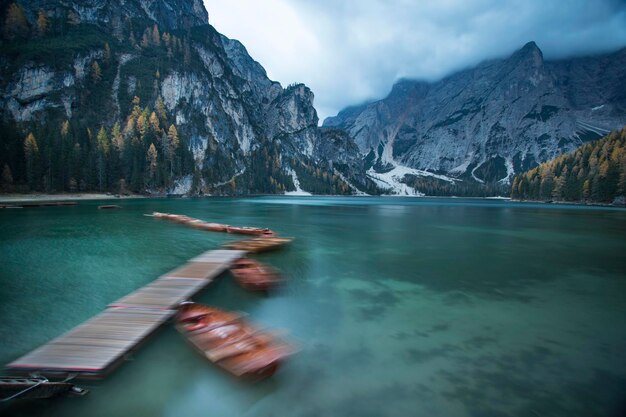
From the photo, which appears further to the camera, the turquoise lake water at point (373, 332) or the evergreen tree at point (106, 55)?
the evergreen tree at point (106, 55)

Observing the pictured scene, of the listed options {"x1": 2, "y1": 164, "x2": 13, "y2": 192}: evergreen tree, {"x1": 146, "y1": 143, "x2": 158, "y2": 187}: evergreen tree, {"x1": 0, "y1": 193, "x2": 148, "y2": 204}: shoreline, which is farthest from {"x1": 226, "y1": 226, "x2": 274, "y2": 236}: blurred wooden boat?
{"x1": 146, "y1": 143, "x2": 158, "y2": 187}: evergreen tree

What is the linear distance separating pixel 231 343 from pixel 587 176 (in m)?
165

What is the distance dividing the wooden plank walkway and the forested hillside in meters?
148

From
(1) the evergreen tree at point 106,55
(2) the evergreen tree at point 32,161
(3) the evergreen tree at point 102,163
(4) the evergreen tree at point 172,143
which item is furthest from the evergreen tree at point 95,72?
(2) the evergreen tree at point 32,161

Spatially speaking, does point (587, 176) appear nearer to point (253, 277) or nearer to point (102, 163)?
point (253, 277)

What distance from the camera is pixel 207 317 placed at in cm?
1186

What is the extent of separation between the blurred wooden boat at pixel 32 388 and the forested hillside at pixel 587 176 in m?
151

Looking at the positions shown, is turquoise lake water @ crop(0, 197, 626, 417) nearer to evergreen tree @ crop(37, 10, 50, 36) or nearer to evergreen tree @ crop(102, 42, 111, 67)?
evergreen tree @ crop(102, 42, 111, 67)

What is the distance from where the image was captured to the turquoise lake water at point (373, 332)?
773cm

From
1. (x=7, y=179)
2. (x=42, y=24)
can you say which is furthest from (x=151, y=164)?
(x=42, y=24)

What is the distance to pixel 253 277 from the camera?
18.1m

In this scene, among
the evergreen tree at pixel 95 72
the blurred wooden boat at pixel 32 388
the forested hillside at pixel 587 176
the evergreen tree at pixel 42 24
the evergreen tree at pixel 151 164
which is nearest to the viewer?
the blurred wooden boat at pixel 32 388

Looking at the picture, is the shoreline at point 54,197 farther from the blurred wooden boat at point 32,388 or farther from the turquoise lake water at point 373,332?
the blurred wooden boat at point 32,388

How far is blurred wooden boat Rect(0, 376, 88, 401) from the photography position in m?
7.09
